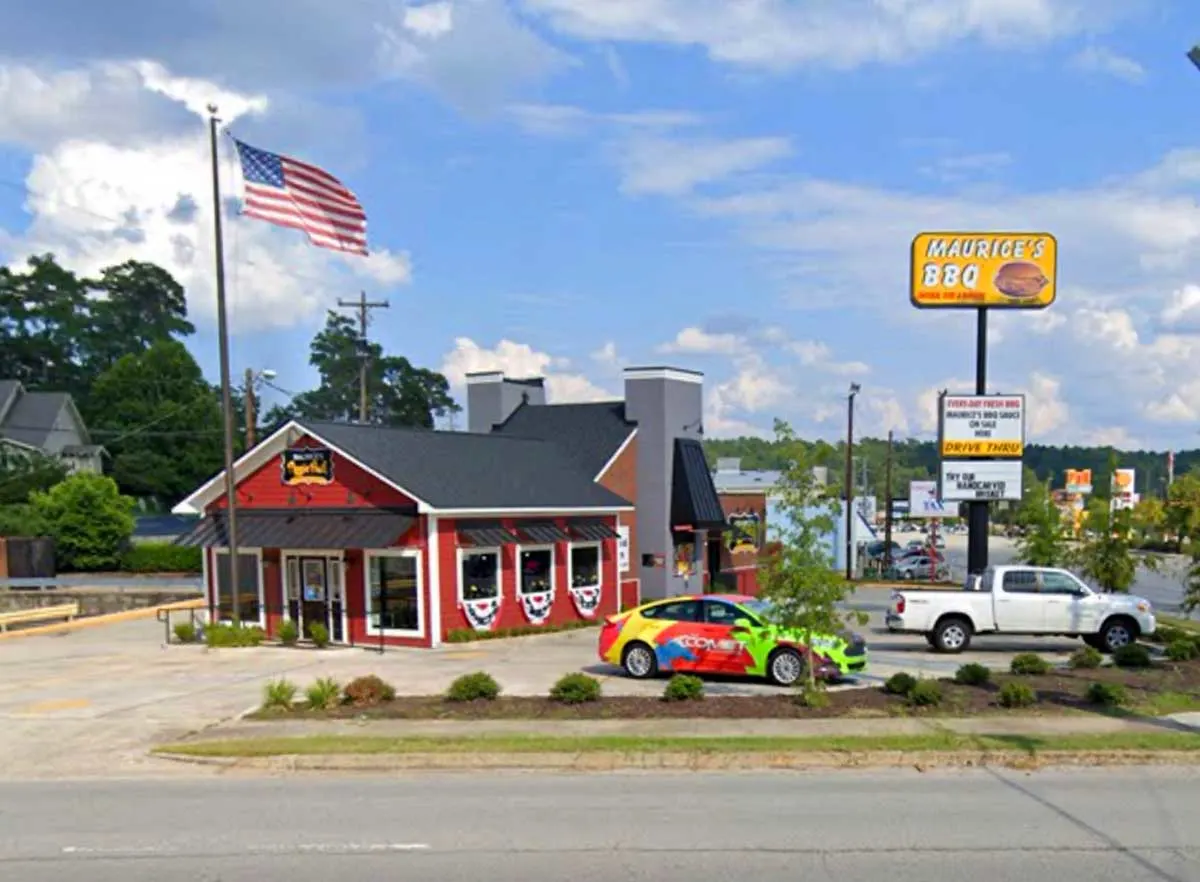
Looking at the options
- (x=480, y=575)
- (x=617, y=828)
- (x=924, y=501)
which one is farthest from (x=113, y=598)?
(x=924, y=501)

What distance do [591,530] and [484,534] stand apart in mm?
4806

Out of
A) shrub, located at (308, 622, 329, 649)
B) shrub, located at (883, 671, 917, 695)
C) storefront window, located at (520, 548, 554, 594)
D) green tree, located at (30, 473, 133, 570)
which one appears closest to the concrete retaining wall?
green tree, located at (30, 473, 133, 570)

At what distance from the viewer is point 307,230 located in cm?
2366

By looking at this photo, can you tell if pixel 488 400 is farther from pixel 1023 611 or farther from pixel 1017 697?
pixel 1017 697

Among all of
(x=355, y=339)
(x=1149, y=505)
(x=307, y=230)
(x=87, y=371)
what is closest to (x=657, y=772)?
(x=1149, y=505)

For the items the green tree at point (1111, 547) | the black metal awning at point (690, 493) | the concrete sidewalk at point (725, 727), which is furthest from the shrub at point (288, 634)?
the green tree at point (1111, 547)

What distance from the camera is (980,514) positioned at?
1109 inches

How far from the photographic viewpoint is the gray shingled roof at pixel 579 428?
35125 mm

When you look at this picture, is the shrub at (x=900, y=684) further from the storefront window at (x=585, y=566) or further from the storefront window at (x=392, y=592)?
the storefront window at (x=585, y=566)

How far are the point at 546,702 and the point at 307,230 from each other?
13.4 m

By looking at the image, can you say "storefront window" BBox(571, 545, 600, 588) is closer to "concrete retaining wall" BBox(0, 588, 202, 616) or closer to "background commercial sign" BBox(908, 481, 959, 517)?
"concrete retaining wall" BBox(0, 588, 202, 616)

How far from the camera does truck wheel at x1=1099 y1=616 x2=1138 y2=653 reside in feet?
72.3

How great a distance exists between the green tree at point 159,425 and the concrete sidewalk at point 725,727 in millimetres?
61599

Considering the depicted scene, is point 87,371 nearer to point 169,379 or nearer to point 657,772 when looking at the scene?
point 169,379
